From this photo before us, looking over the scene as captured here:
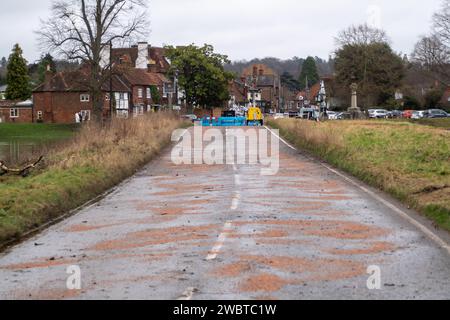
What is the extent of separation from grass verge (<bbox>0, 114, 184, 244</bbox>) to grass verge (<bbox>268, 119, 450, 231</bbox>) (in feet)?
24.3

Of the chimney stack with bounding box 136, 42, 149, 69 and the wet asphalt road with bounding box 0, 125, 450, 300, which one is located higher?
the chimney stack with bounding box 136, 42, 149, 69

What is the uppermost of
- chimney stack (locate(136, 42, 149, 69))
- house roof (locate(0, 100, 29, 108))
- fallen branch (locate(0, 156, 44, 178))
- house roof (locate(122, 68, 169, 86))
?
chimney stack (locate(136, 42, 149, 69))

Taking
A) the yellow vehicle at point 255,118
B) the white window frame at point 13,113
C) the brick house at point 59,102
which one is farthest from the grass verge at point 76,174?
the white window frame at point 13,113

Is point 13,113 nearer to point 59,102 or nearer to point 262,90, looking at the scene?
point 59,102

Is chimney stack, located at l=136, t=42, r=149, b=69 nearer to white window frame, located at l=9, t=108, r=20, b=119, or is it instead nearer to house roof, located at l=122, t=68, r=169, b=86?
house roof, located at l=122, t=68, r=169, b=86

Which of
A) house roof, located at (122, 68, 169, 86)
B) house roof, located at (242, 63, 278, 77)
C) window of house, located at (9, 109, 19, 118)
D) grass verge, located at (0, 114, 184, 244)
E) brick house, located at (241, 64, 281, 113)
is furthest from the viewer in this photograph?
house roof, located at (242, 63, 278, 77)

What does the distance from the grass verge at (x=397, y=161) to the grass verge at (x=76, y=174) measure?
741cm

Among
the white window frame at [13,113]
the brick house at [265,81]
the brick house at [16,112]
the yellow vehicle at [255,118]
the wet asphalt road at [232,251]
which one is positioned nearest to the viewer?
the wet asphalt road at [232,251]

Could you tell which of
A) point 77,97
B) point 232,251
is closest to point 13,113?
point 77,97

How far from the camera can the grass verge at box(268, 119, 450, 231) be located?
1543cm

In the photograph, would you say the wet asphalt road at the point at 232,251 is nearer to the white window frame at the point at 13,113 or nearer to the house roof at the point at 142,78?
the house roof at the point at 142,78

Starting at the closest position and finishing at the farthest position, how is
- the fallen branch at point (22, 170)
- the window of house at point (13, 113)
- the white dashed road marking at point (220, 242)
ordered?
the white dashed road marking at point (220, 242) < the fallen branch at point (22, 170) < the window of house at point (13, 113)

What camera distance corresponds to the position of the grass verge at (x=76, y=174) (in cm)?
1416

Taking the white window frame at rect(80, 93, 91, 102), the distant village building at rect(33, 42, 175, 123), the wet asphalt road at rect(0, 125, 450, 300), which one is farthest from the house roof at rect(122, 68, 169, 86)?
the wet asphalt road at rect(0, 125, 450, 300)
